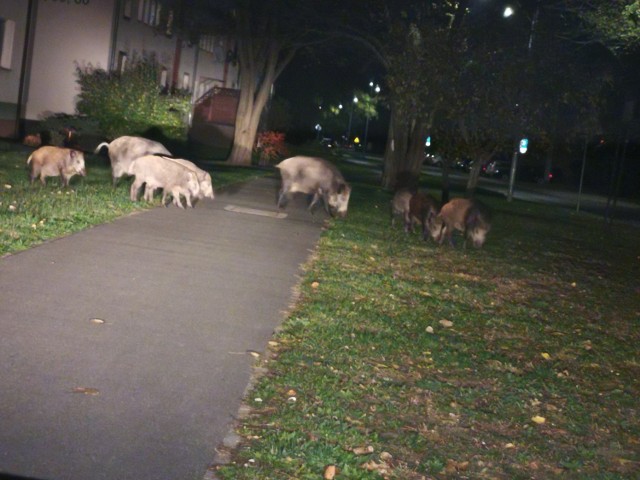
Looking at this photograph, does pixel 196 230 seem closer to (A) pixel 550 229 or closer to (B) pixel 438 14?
(A) pixel 550 229

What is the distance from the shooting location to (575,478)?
5.94 m

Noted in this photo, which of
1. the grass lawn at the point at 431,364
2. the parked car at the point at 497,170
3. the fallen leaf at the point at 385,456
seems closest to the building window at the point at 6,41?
the grass lawn at the point at 431,364

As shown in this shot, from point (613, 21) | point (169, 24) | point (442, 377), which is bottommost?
point (442, 377)

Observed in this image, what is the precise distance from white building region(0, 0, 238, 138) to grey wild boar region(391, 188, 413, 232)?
1316 centimetres

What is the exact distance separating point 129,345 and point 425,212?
404 inches

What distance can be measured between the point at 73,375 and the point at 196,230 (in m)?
7.72

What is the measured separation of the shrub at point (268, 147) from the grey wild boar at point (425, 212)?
26286mm

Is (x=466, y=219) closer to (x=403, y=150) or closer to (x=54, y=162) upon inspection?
(x=54, y=162)

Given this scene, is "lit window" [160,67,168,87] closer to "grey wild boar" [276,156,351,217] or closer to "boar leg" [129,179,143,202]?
"grey wild boar" [276,156,351,217]

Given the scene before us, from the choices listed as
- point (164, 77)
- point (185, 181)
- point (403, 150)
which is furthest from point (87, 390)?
point (164, 77)

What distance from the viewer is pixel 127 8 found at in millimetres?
37000

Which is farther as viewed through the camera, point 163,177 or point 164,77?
point 164,77

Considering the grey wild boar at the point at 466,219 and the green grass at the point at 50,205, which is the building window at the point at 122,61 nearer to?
the green grass at the point at 50,205

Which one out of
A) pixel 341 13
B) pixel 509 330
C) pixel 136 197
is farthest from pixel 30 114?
pixel 509 330
